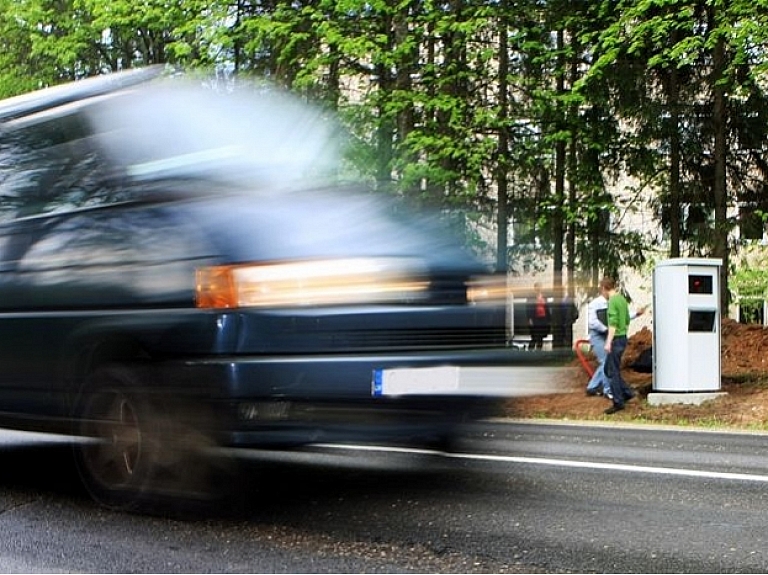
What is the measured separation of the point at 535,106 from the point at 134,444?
653 inches

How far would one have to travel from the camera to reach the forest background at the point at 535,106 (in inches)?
747

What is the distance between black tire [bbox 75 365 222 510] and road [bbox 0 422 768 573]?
16 centimetres

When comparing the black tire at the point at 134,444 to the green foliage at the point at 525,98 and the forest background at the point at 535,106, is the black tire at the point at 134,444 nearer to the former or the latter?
the green foliage at the point at 525,98

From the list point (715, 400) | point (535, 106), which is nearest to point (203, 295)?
point (715, 400)

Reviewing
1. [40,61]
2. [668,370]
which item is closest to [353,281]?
[668,370]

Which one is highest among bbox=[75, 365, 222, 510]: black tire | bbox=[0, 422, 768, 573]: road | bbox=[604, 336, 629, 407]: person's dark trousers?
bbox=[75, 365, 222, 510]: black tire

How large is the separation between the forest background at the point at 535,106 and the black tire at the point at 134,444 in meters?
12.3

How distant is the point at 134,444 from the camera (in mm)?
5484

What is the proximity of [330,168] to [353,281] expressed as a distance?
1.64 meters

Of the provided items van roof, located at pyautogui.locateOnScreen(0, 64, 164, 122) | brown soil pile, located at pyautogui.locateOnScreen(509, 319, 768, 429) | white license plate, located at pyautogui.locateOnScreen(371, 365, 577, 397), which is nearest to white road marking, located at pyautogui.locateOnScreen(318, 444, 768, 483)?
white license plate, located at pyautogui.locateOnScreen(371, 365, 577, 397)

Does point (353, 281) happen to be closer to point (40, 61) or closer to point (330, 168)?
point (330, 168)

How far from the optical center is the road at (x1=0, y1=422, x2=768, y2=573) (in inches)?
185

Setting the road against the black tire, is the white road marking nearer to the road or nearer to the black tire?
the road

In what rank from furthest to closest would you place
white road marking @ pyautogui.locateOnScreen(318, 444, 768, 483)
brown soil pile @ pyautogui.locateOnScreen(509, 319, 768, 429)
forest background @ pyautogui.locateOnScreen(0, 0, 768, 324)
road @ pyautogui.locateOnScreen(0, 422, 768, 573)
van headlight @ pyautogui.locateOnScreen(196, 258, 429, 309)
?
forest background @ pyautogui.locateOnScreen(0, 0, 768, 324), brown soil pile @ pyautogui.locateOnScreen(509, 319, 768, 429), white road marking @ pyautogui.locateOnScreen(318, 444, 768, 483), van headlight @ pyautogui.locateOnScreen(196, 258, 429, 309), road @ pyautogui.locateOnScreen(0, 422, 768, 573)
